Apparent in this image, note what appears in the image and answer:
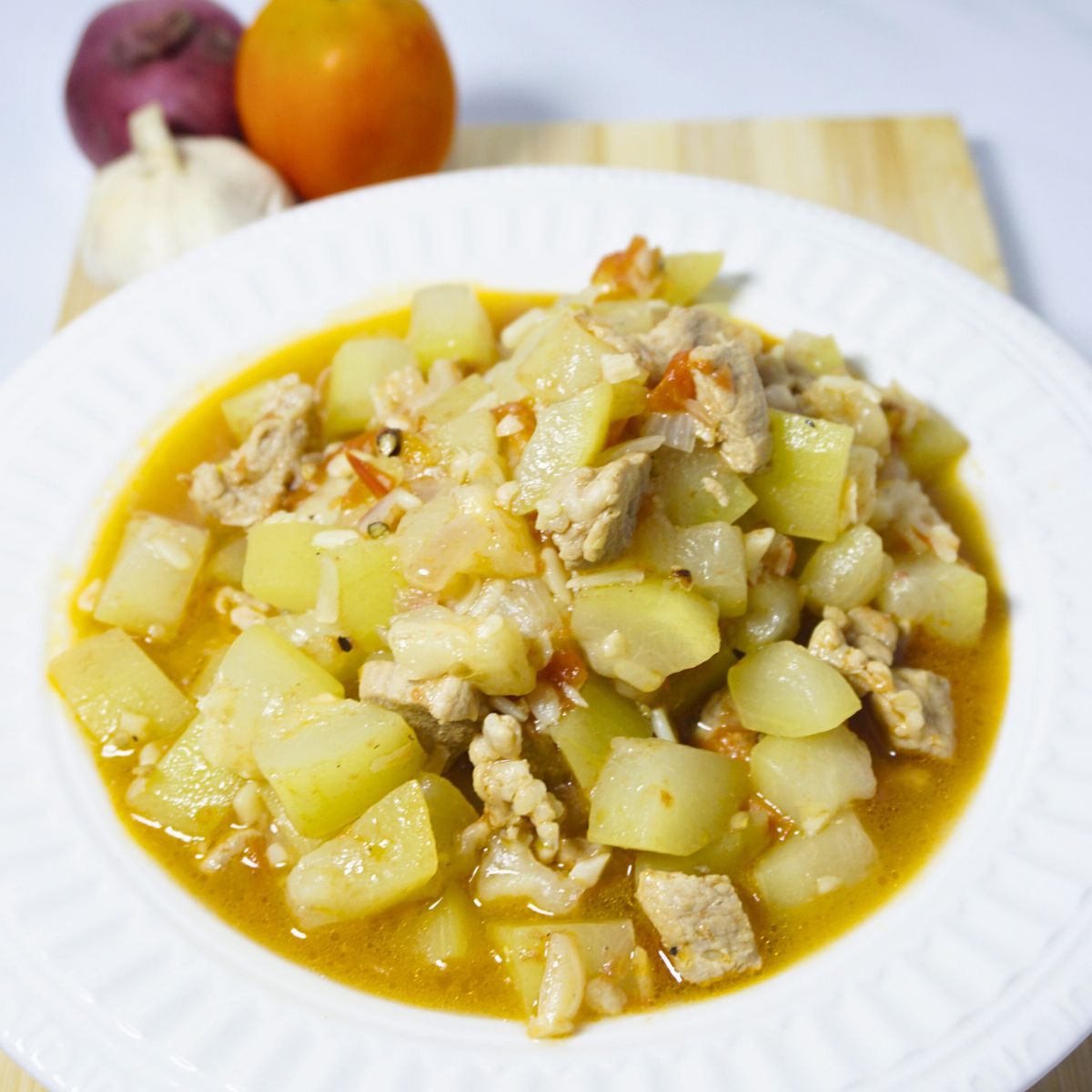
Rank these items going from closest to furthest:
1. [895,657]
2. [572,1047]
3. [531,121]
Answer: [572,1047] → [895,657] → [531,121]

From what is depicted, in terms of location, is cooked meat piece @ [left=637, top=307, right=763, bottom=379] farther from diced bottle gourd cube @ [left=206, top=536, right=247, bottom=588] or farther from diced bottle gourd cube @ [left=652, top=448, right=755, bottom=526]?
diced bottle gourd cube @ [left=206, top=536, right=247, bottom=588]

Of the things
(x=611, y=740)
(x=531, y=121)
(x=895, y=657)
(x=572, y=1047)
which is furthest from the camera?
(x=531, y=121)

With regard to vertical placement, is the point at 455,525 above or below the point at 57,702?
above

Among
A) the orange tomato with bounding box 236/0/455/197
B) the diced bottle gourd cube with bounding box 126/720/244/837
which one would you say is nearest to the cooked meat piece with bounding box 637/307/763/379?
the diced bottle gourd cube with bounding box 126/720/244/837

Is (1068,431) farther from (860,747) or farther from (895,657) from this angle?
(860,747)

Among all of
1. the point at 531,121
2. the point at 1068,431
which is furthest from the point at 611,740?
the point at 531,121

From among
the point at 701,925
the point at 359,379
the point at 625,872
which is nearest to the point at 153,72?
the point at 359,379

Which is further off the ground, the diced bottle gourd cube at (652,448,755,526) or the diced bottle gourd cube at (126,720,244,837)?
the diced bottle gourd cube at (652,448,755,526)
